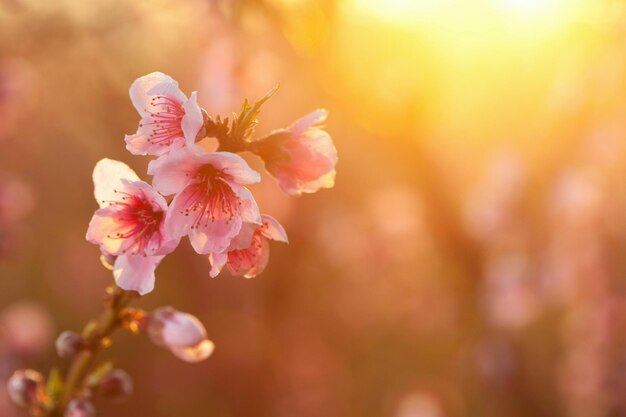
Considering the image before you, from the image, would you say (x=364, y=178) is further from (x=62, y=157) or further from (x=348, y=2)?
(x=348, y=2)

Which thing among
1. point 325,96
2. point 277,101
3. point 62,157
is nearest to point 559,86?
point 325,96

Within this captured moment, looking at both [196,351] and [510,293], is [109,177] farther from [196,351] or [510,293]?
[510,293]

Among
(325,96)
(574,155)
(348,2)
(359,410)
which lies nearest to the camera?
(348,2)

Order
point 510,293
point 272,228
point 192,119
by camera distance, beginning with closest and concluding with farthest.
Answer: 1. point 192,119
2. point 272,228
3. point 510,293

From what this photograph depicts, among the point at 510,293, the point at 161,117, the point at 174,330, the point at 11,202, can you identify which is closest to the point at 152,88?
the point at 161,117

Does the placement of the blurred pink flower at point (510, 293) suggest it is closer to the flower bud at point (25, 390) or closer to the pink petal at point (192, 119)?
the flower bud at point (25, 390)

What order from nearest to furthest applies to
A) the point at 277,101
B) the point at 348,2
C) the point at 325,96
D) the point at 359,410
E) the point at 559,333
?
the point at 348,2
the point at 325,96
the point at 277,101
the point at 359,410
the point at 559,333
